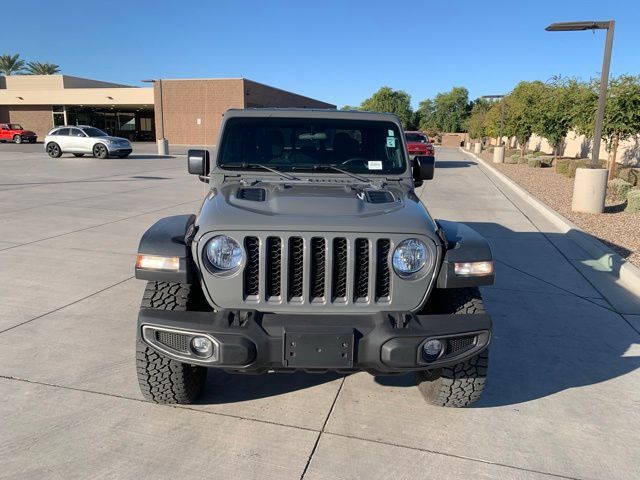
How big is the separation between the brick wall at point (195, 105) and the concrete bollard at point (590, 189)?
126ft

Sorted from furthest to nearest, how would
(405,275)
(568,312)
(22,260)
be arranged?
1. (22,260)
2. (568,312)
3. (405,275)

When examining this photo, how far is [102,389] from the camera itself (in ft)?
12.0

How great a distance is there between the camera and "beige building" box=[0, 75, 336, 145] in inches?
1860

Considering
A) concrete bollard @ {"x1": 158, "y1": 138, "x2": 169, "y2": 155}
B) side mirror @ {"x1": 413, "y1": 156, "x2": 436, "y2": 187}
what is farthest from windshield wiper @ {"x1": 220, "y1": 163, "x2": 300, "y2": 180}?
concrete bollard @ {"x1": 158, "y1": 138, "x2": 169, "y2": 155}

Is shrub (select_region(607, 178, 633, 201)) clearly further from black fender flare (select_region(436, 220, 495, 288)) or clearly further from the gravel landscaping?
black fender flare (select_region(436, 220, 495, 288))

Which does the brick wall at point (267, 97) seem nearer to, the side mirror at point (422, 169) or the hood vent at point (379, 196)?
the side mirror at point (422, 169)

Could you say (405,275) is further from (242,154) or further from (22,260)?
(22,260)

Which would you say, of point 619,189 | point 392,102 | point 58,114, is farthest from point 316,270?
point 392,102

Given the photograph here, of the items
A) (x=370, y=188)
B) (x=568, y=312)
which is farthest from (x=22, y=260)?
(x=568, y=312)

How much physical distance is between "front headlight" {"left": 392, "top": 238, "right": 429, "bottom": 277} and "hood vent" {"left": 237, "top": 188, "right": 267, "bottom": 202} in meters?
0.95

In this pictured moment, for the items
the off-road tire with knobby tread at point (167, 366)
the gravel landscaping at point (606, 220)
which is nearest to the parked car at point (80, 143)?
the gravel landscaping at point (606, 220)

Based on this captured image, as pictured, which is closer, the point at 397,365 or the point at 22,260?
the point at 397,365

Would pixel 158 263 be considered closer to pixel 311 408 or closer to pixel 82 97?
pixel 311 408

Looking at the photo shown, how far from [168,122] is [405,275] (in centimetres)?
4968
